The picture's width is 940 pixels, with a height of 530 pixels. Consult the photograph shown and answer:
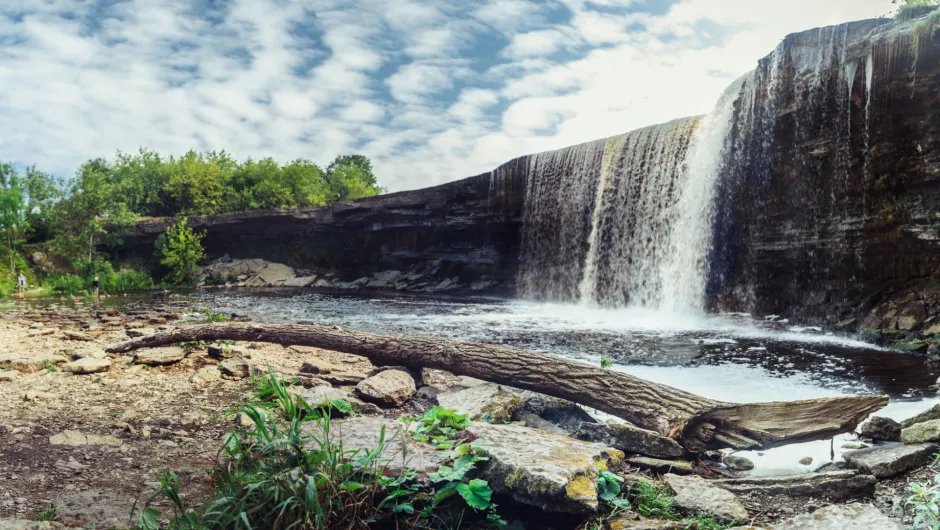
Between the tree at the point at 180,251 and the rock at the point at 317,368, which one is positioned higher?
the tree at the point at 180,251

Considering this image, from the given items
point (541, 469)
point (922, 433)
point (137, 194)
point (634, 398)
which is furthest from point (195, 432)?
point (137, 194)

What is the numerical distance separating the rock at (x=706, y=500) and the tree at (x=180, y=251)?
128 feet

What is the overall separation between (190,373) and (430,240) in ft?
83.9

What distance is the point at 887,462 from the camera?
349cm

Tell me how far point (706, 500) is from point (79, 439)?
15.0ft

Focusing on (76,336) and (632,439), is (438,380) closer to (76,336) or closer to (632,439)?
(632,439)

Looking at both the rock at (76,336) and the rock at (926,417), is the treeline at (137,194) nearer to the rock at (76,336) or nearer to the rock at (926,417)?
the rock at (76,336)

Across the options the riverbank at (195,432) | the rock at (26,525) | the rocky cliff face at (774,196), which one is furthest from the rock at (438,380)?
the rocky cliff face at (774,196)

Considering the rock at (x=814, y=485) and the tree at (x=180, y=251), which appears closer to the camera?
the rock at (x=814, y=485)

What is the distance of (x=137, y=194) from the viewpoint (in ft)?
150

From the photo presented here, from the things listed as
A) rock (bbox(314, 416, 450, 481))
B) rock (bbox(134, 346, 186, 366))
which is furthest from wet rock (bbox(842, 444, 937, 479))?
rock (bbox(134, 346, 186, 366))

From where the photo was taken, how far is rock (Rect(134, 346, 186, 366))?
271 inches

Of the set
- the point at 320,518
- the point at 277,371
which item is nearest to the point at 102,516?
the point at 320,518

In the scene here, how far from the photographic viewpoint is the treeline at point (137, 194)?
34.8 metres
